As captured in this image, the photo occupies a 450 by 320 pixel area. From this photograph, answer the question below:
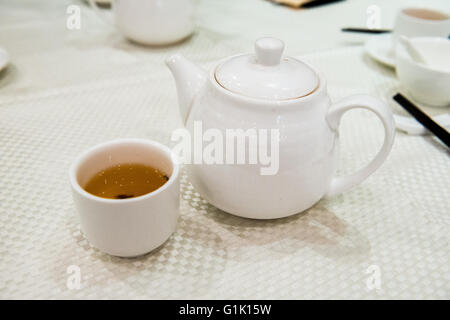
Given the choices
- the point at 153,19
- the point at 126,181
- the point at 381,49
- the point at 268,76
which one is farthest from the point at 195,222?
the point at 381,49

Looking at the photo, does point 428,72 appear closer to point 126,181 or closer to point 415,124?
point 415,124

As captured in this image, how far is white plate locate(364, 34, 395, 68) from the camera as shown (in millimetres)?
911

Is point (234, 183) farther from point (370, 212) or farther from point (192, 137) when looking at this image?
point (370, 212)

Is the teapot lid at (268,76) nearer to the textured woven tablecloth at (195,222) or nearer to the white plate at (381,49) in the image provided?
the textured woven tablecloth at (195,222)

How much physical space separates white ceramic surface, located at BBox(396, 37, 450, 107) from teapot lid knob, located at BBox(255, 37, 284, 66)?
386 millimetres

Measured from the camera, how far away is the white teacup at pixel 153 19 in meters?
0.90

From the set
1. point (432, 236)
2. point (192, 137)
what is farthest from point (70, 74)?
point (432, 236)

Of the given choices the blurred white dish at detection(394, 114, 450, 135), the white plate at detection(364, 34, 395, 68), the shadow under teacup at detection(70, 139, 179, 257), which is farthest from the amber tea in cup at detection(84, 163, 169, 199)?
the white plate at detection(364, 34, 395, 68)

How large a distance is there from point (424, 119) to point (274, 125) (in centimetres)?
38

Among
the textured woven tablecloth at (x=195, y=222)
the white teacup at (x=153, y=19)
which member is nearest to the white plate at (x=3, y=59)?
the textured woven tablecloth at (x=195, y=222)

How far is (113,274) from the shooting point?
1.47ft

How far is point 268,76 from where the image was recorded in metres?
0.46
